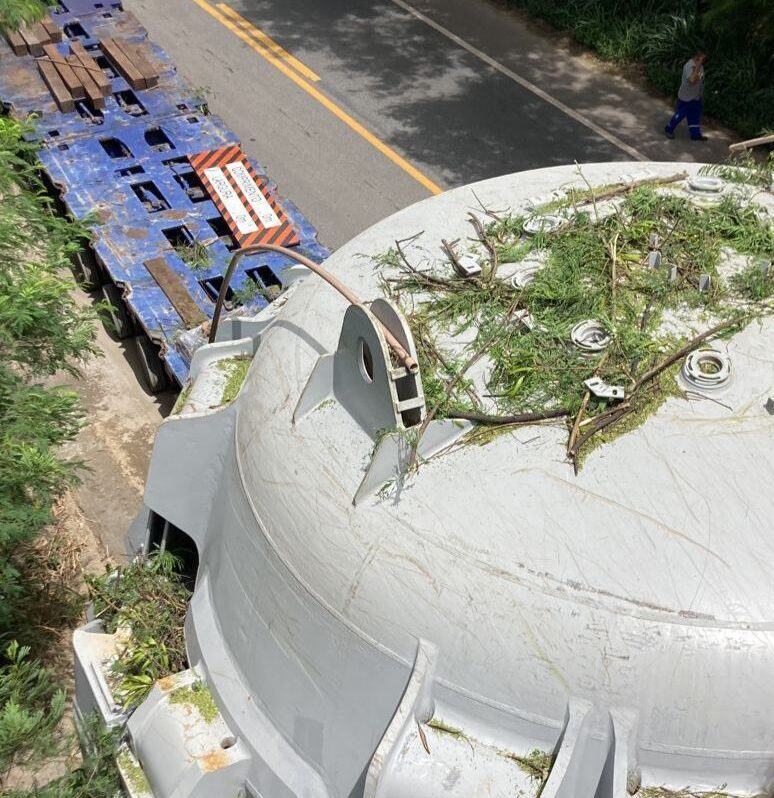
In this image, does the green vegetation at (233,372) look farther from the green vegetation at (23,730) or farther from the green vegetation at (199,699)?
the green vegetation at (23,730)

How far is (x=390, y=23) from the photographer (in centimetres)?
1498

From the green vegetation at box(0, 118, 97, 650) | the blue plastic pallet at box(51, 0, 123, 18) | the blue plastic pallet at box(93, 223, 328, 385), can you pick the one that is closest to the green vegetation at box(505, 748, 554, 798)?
the green vegetation at box(0, 118, 97, 650)

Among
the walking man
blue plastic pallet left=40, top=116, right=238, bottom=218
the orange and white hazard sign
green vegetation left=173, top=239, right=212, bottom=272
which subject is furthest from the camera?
the walking man

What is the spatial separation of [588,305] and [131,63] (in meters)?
8.11

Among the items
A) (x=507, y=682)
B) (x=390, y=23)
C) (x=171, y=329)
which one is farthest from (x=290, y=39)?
(x=507, y=682)

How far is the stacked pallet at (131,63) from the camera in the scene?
10977mm

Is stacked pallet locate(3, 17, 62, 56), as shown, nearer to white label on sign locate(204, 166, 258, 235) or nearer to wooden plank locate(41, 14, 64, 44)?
wooden plank locate(41, 14, 64, 44)

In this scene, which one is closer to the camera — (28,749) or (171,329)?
(28,749)

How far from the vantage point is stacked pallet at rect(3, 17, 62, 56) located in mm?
11430

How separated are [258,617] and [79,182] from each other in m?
6.31

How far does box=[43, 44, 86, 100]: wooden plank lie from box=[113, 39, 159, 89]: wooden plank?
0.66 metres

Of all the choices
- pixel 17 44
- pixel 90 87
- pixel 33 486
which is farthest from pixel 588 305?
pixel 17 44

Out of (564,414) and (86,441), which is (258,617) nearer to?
(564,414)

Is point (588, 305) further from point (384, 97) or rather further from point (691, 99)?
point (384, 97)
